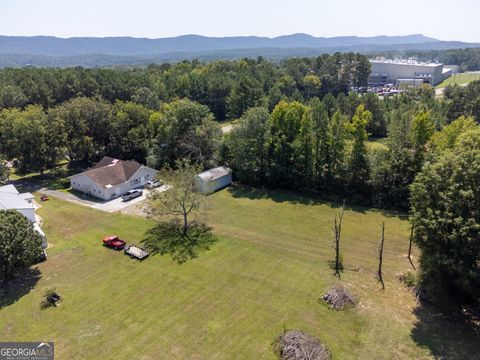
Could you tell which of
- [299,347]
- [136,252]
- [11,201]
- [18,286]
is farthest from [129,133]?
[299,347]

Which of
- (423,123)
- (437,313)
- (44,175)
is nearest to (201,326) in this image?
(437,313)

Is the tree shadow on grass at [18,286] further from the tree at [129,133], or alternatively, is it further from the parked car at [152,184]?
the tree at [129,133]

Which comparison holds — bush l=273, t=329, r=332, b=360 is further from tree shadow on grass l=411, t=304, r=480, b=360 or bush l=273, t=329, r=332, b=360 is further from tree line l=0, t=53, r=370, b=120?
tree line l=0, t=53, r=370, b=120

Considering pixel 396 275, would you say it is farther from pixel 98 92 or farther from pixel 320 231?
pixel 98 92

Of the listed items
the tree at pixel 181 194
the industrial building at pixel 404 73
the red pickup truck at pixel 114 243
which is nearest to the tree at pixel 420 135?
the tree at pixel 181 194

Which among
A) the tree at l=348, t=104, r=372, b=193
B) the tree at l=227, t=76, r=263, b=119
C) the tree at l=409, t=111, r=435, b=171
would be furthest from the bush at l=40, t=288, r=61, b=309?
the tree at l=227, t=76, r=263, b=119

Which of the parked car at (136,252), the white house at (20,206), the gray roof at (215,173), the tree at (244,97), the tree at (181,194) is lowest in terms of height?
the parked car at (136,252)
